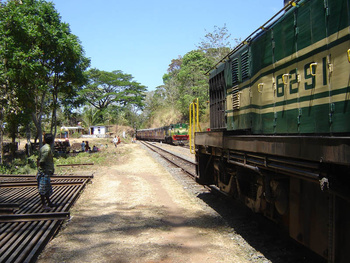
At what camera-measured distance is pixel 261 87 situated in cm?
552

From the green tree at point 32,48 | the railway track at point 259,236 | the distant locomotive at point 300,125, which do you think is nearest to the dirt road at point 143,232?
the railway track at point 259,236

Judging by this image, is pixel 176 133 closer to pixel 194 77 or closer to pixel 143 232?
pixel 194 77

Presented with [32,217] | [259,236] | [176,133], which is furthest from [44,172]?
[176,133]

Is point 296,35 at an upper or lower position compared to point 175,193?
upper

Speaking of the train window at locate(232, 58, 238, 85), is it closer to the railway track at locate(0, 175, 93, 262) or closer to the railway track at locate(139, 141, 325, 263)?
the railway track at locate(139, 141, 325, 263)

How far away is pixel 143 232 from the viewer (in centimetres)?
578

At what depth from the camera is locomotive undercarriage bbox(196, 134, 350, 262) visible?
3.19 m

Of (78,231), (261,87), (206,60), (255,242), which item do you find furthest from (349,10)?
(206,60)

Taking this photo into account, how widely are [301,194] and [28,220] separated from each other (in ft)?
17.1

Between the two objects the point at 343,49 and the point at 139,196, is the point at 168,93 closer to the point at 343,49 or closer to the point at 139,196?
the point at 139,196

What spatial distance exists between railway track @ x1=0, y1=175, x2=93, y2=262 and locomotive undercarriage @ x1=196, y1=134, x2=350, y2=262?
146 inches

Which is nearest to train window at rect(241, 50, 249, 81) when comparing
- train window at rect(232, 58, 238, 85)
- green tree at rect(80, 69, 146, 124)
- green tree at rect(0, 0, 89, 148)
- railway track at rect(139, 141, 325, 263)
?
train window at rect(232, 58, 238, 85)

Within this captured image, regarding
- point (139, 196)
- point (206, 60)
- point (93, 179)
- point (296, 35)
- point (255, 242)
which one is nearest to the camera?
point (296, 35)

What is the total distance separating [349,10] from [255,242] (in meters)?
3.82
